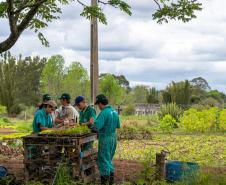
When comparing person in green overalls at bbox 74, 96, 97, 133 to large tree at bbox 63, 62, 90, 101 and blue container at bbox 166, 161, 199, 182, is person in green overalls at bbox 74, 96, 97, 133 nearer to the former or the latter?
blue container at bbox 166, 161, 199, 182

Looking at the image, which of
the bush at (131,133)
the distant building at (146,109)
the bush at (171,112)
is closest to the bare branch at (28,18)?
the bush at (131,133)

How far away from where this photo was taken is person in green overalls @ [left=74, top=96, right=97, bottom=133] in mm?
10602

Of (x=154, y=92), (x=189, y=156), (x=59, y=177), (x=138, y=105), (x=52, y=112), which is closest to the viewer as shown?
(x=59, y=177)

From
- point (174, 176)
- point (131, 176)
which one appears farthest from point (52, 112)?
point (174, 176)

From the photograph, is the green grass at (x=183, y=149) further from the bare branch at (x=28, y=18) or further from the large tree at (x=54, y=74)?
the large tree at (x=54, y=74)

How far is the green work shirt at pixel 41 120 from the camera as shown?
10.5m

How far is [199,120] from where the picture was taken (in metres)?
24.7

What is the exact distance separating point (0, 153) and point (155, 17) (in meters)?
7.49

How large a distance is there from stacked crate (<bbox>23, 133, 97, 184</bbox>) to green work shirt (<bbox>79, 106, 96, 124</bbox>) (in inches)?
18.2

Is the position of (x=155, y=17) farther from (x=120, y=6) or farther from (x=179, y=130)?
(x=179, y=130)

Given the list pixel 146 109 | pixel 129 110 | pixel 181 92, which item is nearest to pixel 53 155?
pixel 129 110

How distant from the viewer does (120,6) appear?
11.2 meters

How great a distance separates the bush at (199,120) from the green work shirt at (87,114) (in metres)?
14.2

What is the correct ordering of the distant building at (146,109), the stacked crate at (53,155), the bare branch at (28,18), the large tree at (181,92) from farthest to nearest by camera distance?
the large tree at (181,92) → the distant building at (146,109) → the bare branch at (28,18) → the stacked crate at (53,155)
